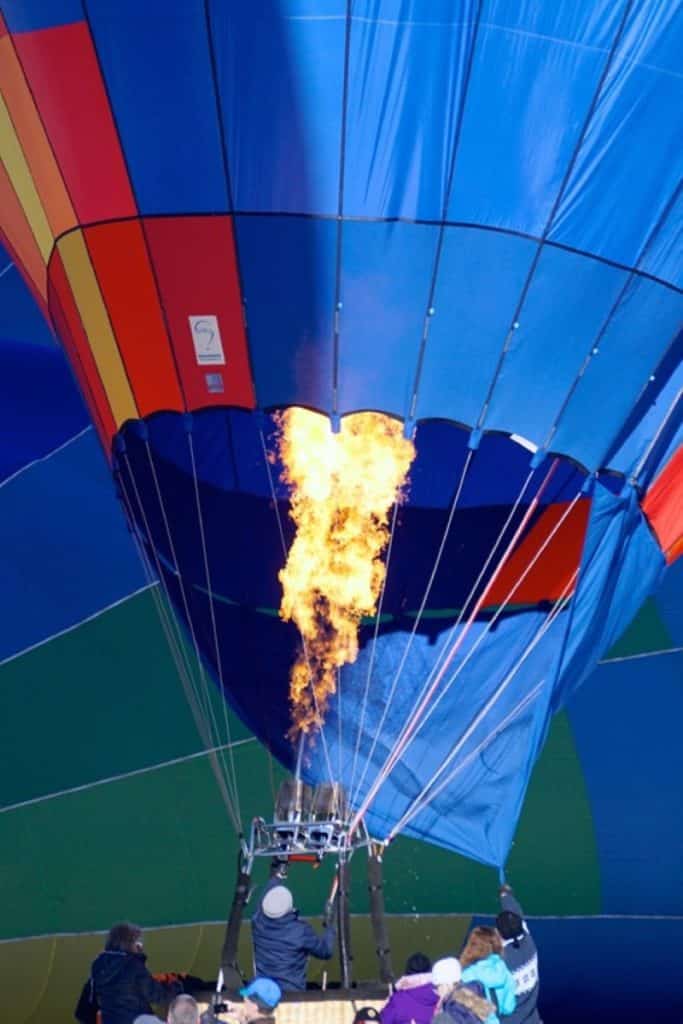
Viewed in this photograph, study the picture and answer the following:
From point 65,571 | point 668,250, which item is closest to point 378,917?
→ point 668,250

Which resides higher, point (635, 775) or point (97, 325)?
point (97, 325)

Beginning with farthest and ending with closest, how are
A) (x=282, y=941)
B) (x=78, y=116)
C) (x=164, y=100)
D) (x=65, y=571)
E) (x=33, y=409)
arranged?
(x=33, y=409), (x=65, y=571), (x=78, y=116), (x=164, y=100), (x=282, y=941)

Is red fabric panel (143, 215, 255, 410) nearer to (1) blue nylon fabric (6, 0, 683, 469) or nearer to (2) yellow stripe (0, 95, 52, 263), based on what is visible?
(1) blue nylon fabric (6, 0, 683, 469)

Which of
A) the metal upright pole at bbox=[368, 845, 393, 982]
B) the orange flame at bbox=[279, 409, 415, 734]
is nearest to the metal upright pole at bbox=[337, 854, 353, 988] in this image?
the metal upright pole at bbox=[368, 845, 393, 982]

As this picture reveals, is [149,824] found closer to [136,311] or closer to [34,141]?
[136,311]

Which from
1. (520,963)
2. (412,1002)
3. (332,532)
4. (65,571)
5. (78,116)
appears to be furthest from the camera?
Answer: (65,571)

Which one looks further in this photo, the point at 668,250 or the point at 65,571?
the point at 65,571

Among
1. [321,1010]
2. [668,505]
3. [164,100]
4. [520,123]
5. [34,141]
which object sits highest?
[34,141]
